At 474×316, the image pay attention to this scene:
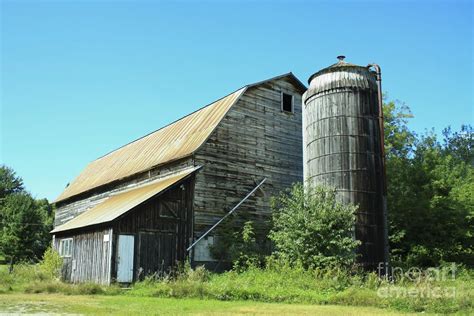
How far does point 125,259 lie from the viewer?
21.3m

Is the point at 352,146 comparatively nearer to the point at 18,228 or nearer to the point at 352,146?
the point at 352,146

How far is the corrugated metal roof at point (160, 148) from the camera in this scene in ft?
84.9

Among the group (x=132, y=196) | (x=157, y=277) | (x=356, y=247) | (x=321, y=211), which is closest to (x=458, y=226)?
(x=356, y=247)

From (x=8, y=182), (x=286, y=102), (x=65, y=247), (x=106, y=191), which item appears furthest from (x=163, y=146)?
(x=8, y=182)

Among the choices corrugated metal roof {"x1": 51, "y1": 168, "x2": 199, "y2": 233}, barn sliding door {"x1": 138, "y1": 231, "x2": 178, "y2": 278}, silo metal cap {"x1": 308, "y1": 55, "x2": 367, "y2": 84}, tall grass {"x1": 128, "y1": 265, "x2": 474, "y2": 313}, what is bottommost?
tall grass {"x1": 128, "y1": 265, "x2": 474, "y2": 313}

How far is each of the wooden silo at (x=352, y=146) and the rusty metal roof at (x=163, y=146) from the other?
554 cm

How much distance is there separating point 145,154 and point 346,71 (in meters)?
14.0

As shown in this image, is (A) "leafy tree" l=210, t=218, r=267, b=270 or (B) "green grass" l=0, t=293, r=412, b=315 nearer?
(B) "green grass" l=0, t=293, r=412, b=315

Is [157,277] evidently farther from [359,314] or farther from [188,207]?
[359,314]

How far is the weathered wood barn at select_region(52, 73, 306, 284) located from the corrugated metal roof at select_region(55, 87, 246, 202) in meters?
0.08

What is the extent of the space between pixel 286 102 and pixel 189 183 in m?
8.28

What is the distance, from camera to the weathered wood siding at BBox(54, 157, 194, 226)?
84.7 feet

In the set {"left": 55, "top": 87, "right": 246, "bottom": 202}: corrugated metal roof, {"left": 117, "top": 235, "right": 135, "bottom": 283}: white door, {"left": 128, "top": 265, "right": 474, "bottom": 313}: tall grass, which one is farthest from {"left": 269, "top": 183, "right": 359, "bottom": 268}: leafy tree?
{"left": 55, "top": 87, "right": 246, "bottom": 202}: corrugated metal roof

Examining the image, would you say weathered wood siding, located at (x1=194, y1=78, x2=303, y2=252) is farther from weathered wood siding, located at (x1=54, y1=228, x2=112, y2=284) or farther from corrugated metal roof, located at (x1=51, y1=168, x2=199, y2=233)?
weathered wood siding, located at (x1=54, y1=228, x2=112, y2=284)
